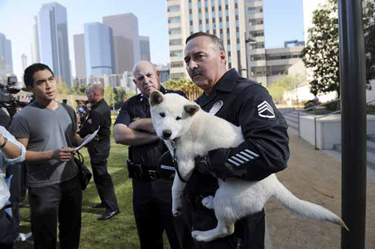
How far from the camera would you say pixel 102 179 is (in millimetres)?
5441

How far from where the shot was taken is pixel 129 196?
653 centimetres

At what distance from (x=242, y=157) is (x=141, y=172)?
1.65 meters

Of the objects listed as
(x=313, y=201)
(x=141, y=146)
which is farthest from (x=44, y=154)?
(x=313, y=201)

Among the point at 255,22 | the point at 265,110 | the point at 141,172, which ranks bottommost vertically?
the point at 141,172

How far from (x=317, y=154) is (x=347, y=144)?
869cm

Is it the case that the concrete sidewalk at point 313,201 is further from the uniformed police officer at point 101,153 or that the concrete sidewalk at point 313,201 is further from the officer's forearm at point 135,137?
the uniformed police officer at point 101,153

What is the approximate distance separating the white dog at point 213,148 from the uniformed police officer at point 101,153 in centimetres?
359

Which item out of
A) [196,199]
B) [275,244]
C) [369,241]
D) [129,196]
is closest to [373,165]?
[369,241]

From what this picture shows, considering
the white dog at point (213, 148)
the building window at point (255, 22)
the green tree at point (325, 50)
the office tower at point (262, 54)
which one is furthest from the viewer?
the building window at point (255, 22)

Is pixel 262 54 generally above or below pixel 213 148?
above

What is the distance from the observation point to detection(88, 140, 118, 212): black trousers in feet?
17.5

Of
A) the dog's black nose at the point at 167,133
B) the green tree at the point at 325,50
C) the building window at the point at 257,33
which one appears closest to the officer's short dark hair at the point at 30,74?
the dog's black nose at the point at 167,133

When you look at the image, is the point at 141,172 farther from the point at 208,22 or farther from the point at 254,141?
the point at 208,22

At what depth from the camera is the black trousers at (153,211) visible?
289 centimetres
